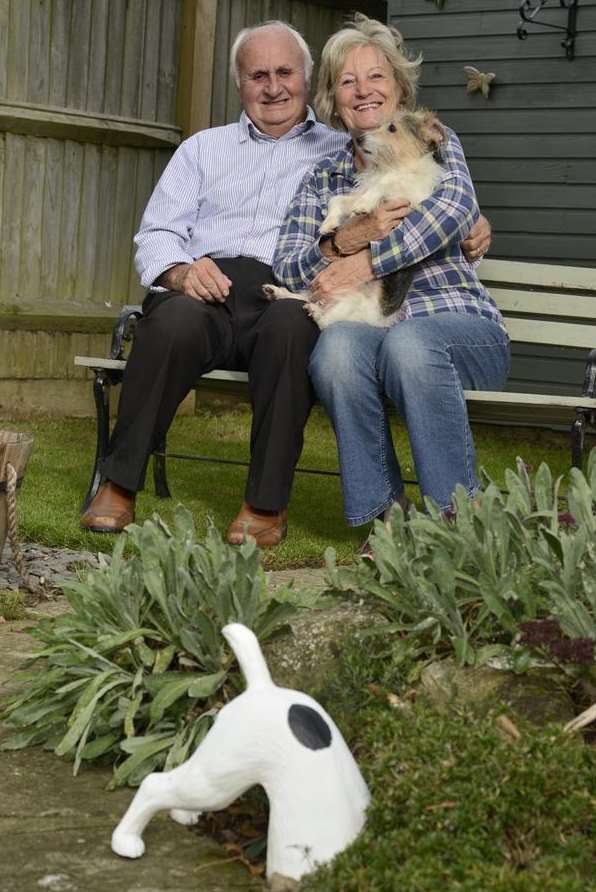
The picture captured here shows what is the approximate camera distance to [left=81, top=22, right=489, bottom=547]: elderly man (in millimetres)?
4309

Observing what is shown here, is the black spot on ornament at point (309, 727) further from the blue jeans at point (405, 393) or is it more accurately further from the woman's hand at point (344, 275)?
the woman's hand at point (344, 275)

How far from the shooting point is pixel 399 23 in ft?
27.3

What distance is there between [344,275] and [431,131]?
1.79 feet

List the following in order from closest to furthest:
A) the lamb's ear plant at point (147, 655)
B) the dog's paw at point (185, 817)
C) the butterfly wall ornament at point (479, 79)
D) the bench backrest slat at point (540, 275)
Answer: the dog's paw at point (185, 817) → the lamb's ear plant at point (147, 655) → the bench backrest slat at point (540, 275) → the butterfly wall ornament at point (479, 79)

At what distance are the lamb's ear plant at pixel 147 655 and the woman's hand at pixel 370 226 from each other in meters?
1.91

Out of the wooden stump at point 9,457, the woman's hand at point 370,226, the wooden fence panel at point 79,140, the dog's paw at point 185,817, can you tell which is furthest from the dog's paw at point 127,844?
the wooden fence panel at point 79,140

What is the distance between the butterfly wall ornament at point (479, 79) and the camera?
798cm

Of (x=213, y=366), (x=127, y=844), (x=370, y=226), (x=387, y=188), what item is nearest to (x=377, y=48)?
(x=387, y=188)

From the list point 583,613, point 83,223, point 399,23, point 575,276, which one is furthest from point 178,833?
point 399,23

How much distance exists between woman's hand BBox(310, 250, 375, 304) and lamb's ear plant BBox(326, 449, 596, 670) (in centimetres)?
180

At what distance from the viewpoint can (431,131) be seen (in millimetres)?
4328

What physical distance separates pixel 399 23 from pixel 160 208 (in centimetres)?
412

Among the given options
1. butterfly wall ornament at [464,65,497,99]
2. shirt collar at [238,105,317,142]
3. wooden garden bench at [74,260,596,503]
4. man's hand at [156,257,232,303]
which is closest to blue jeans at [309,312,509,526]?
man's hand at [156,257,232,303]

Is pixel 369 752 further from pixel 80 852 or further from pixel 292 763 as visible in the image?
pixel 80 852
